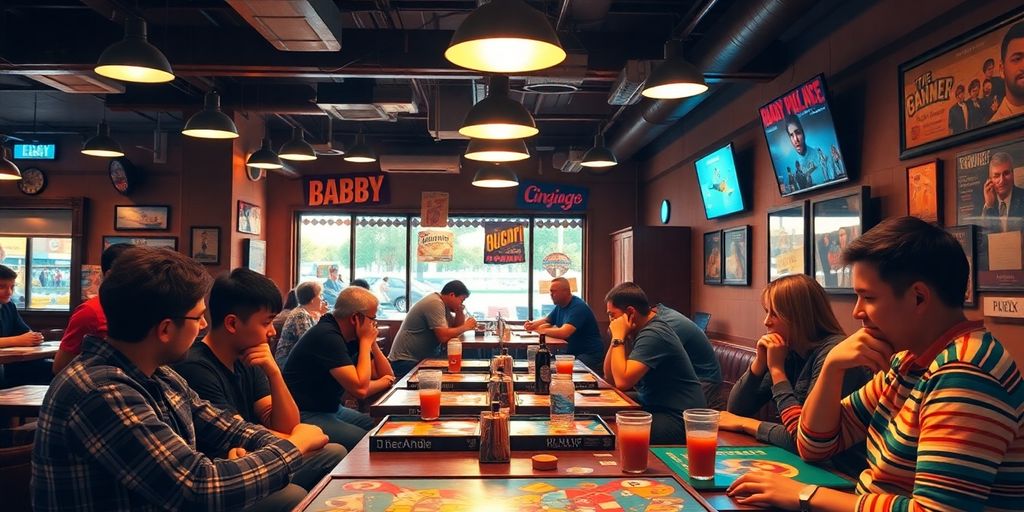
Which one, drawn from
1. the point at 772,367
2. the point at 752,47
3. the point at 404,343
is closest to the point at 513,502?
the point at 772,367

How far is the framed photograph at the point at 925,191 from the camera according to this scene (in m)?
3.58

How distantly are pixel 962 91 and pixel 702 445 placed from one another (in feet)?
8.37

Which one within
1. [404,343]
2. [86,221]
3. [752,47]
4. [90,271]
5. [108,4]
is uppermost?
[108,4]

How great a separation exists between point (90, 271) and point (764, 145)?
318 inches

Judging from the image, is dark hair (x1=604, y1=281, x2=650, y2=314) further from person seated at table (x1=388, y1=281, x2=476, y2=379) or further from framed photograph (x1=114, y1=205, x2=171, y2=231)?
framed photograph (x1=114, y1=205, x2=171, y2=231)

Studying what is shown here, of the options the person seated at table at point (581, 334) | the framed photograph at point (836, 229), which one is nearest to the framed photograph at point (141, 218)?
the person seated at table at point (581, 334)

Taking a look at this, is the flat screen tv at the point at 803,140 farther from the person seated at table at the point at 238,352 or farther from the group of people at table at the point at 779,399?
the person seated at table at the point at 238,352

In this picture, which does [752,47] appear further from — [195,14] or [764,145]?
[195,14]

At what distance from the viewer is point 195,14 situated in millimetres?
5742

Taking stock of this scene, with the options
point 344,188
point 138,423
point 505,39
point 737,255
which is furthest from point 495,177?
point 138,423

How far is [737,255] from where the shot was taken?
6.46 meters

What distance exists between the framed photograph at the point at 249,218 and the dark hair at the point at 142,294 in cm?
700

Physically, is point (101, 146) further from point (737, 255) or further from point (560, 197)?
point (737, 255)

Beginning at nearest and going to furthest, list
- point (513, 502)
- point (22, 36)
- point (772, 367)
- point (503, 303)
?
point (513, 502), point (772, 367), point (22, 36), point (503, 303)
